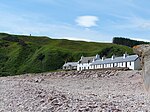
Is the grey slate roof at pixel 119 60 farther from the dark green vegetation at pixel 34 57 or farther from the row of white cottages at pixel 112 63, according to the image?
the dark green vegetation at pixel 34 57

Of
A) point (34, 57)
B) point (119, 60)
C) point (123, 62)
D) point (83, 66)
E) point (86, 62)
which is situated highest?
point (119, 60)

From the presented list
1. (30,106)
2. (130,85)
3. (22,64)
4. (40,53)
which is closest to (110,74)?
(130,85)

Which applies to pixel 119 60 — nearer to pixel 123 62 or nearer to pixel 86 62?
pixel 123 62

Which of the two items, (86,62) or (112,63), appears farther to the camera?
(86,62)

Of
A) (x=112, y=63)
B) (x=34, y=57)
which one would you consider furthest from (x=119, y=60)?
(x=34, y=57)

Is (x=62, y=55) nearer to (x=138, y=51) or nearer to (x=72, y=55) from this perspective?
(x=72, y=55)

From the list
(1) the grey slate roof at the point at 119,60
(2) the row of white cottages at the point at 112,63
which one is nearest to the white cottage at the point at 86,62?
(2) the row of white cottages at the point at 112,63

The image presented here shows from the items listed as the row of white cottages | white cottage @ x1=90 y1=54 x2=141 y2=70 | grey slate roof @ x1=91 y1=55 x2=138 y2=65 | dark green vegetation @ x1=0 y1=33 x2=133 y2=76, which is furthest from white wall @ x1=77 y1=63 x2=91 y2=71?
dark green vegetation @ x1=0 y1=33 x2=133 y2=76

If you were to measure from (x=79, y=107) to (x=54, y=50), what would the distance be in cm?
13062

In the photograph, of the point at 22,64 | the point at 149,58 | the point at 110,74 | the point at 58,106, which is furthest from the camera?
the point at 22,64

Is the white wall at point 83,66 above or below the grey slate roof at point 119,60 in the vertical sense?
below

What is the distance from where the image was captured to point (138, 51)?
2630 centimetres

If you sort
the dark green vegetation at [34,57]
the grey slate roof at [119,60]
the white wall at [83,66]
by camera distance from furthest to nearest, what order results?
the dark green vegetation at [34,57]
the white wall at [83,66]
the grey slate roof at [119,60]

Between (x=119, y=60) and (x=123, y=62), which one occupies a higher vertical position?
(x=119, y=60)
